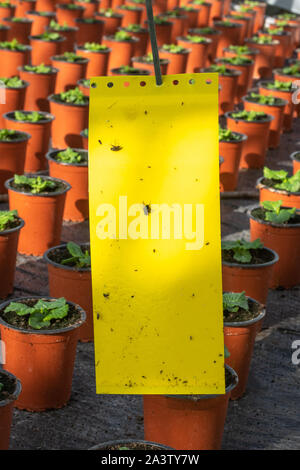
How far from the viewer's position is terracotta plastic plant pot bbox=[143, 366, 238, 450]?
10.5ft

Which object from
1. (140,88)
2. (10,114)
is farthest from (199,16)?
(140,88)

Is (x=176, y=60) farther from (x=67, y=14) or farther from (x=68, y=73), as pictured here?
(x=67, y=14)

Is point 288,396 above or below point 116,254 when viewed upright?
below

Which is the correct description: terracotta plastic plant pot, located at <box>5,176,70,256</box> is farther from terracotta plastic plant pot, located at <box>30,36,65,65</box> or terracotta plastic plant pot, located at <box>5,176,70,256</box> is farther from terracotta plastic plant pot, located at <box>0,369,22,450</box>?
terracotta plastic plant pot, located at <box>30,36,65,65</box>

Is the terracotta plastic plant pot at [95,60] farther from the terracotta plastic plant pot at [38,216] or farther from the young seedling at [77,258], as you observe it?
the young seedling at [77,258]

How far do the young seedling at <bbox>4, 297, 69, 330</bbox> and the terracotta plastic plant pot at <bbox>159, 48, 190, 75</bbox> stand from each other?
23.9ft

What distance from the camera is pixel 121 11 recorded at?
44.4 ft

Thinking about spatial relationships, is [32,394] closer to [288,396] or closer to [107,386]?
[288,396]

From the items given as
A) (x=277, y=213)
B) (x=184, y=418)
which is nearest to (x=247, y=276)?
(x=277, y=213)

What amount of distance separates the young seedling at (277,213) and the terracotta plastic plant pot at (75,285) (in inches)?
60.8

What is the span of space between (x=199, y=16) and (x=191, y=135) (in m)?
13.6

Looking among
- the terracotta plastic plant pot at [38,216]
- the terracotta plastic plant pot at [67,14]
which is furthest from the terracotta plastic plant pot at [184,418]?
the terracotta plastic plant pot at [67,14]

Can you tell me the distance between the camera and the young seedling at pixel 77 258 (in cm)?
447

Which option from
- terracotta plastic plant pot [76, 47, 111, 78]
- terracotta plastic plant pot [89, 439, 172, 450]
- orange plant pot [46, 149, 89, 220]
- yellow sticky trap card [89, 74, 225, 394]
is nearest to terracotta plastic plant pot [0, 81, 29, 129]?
orange plant pot [46, 149, 89, 220]
